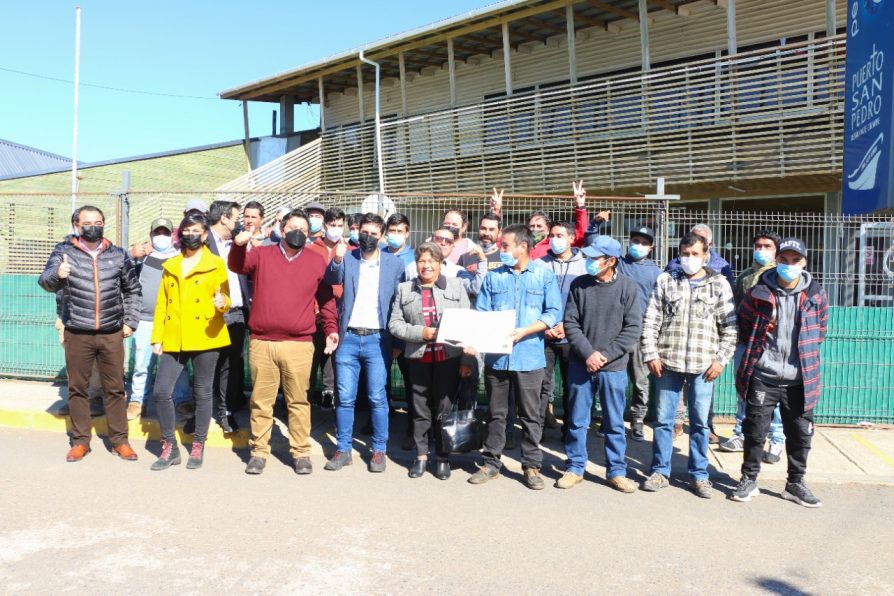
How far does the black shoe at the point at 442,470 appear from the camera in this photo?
5.70 m

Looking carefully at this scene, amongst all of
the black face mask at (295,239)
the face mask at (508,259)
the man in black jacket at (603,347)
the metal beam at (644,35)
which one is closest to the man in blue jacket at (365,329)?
the black face mask at (295,239)

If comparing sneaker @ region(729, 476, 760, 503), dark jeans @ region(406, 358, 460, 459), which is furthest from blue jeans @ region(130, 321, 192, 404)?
sneaker @ region(729, 476, 760, 503)

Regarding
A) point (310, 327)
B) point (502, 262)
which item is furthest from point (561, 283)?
point (310, 327)

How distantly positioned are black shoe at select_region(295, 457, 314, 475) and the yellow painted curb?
3.48 feet

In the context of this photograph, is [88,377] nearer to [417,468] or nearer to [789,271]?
[417,468]

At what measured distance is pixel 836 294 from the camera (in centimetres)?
786

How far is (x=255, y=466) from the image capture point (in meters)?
5.77

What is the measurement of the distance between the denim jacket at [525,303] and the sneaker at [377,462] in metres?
1.16

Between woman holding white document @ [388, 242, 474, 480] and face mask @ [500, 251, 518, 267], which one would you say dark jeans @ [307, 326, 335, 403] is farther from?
face mask @ [500, 251, 518, 267]

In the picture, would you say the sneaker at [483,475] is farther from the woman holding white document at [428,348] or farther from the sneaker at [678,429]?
the sneaker at [678,429]

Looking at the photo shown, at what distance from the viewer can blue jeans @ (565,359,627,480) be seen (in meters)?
5.54

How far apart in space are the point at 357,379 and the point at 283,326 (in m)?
0.73

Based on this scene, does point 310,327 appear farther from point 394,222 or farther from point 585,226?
point 585,226

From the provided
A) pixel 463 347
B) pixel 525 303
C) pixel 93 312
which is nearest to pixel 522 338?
pixel 525 303
